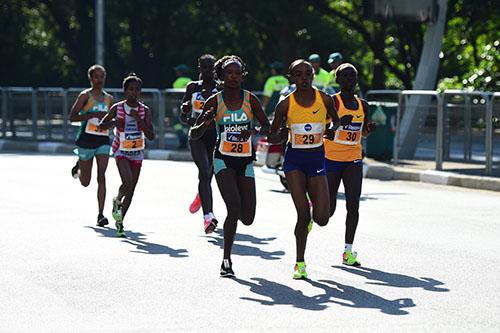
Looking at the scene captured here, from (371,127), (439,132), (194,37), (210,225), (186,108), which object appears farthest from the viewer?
(194,37)

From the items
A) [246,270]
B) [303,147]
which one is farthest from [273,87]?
[303,147]

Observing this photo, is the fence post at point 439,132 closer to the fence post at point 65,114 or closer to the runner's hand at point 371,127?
the runner's hand at point 371,127

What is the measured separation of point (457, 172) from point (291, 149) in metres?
10.5

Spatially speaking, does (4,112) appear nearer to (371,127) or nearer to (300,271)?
(371,127)

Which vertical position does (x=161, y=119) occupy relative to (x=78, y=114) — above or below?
below

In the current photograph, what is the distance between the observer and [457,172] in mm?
19688

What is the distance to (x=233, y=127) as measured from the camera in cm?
969

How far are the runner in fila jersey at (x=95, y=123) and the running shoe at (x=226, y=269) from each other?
3853 mm

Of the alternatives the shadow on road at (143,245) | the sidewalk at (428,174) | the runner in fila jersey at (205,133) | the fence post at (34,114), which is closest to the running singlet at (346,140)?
the shadow on road at (143,245)

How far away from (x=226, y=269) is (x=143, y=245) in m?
2.05

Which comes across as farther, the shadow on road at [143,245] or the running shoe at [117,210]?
the running shoe at [117,210]

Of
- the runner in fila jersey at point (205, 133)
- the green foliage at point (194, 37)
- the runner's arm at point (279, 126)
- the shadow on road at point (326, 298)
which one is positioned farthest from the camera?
the green foliage at point (194, 37)

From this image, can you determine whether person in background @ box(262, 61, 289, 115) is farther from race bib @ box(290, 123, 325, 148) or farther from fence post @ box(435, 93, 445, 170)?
race bib @ box(290, 123, 325, 148)

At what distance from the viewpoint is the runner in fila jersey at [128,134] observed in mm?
12328
